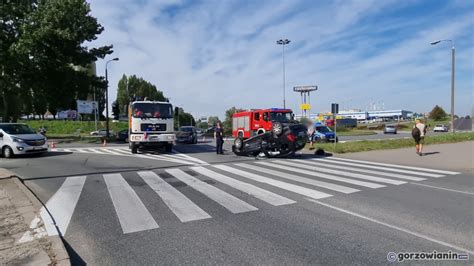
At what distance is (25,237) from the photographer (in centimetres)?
479

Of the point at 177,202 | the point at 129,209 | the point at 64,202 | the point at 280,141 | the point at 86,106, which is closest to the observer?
the point at 129,209

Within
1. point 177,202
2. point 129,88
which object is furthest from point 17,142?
point 129,88

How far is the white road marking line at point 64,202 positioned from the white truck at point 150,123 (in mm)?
8327

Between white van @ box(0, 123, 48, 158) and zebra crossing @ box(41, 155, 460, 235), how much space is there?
8192mm

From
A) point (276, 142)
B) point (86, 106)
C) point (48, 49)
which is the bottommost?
point (276, 142)

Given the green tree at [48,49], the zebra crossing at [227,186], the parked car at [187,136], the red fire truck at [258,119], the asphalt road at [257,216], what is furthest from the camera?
the parked car at [187,136]

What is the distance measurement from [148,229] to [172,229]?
14.7 inches

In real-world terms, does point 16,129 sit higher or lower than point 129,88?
lower

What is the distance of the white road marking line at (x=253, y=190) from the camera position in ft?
23.3

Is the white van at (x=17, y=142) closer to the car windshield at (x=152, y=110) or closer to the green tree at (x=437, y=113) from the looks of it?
the car windshield at (x=152, y=110)

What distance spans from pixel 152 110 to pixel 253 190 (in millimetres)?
11629

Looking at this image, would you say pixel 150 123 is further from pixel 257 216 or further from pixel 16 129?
pixel 257 216

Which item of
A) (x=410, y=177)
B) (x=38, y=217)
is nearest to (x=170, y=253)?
(x=38, y=217)

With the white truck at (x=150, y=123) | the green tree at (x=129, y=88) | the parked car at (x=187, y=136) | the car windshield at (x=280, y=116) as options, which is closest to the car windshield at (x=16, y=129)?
the white truck at (x=150, y=123)
